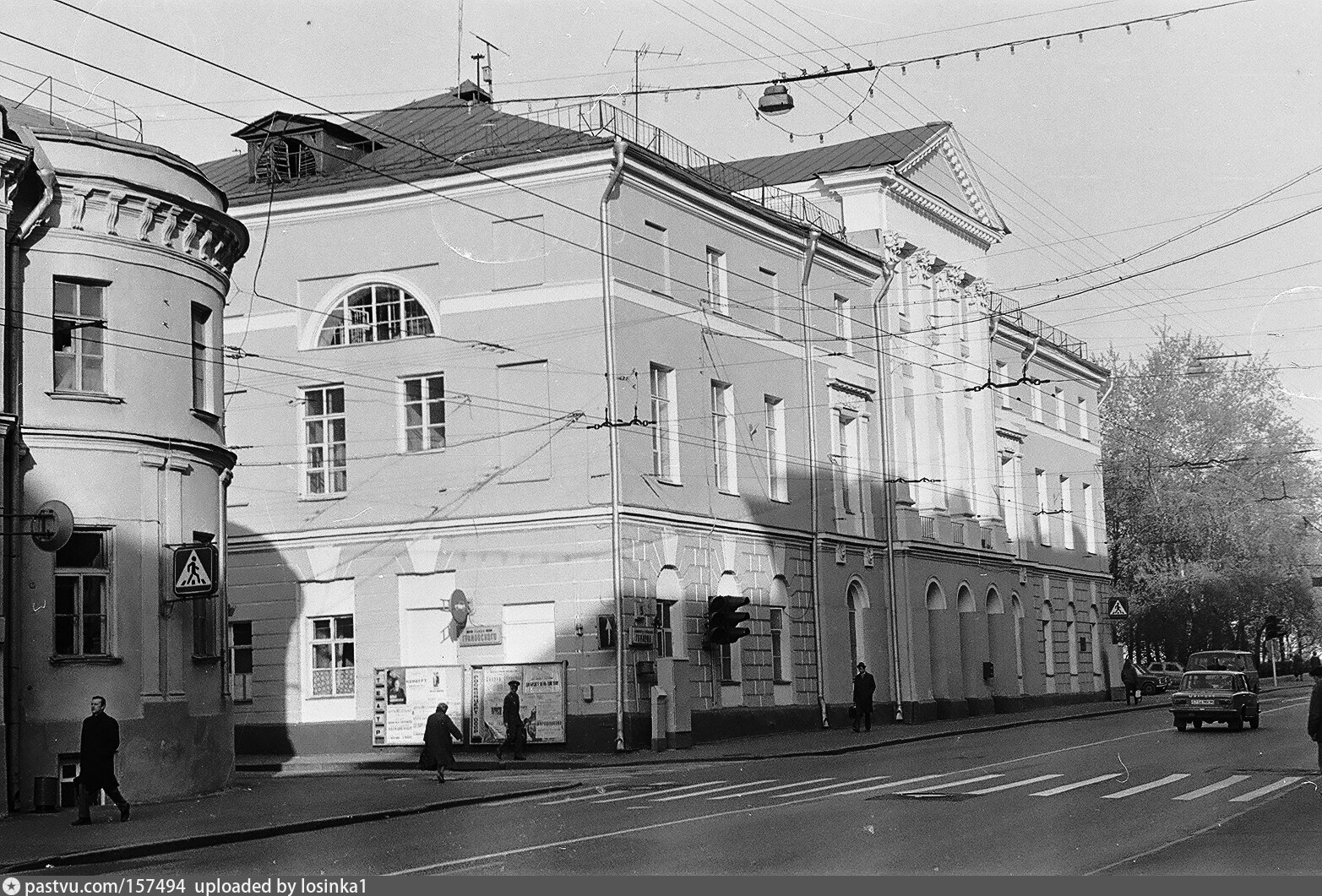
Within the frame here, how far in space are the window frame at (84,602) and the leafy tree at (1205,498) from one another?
53354 mm

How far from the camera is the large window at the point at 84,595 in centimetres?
2569

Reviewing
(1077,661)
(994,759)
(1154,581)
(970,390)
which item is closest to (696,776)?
(994,759)

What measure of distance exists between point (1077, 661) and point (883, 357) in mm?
21735

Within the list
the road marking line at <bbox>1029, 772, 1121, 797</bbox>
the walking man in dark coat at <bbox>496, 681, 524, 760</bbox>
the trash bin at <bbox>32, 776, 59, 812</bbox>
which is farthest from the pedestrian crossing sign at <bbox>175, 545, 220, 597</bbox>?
the road marking line at <bbox>1029, 772, 1121, 797</bbox>

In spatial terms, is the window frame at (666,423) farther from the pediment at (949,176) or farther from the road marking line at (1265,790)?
the road marking line at (1265,790)

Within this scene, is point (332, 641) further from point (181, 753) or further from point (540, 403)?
point (181, 753)

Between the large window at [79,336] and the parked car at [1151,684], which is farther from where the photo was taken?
the parked car at [1151,684]

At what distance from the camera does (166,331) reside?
89.9 feet

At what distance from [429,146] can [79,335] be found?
17112 mm

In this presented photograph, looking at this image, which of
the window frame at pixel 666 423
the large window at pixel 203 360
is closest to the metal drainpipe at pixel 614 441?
the window frame at pixel 666 423

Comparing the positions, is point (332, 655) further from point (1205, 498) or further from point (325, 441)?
point (1205, 498)

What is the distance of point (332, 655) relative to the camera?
40.5 metres

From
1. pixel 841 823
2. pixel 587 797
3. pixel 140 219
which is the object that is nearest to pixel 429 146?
pixel 140 219

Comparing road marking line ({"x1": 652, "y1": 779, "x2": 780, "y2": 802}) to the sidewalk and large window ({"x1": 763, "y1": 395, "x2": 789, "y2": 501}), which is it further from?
large window ({"x1": 763, "y1": 395, "x2": 789, "y2": 501})
